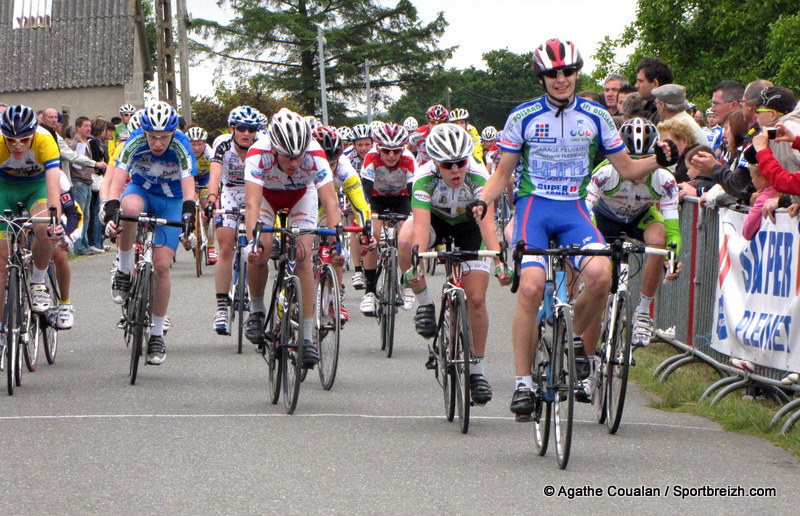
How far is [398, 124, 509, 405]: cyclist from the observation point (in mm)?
8531

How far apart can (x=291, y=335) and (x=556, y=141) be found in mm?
2247

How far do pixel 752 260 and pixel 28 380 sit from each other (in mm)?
5234

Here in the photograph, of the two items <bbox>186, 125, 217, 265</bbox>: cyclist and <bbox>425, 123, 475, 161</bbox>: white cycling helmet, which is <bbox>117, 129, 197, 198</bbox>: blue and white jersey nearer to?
<bbox>425, 123, 475, 161</bbox>: white cycling helmet

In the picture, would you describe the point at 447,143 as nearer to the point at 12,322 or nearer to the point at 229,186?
the point at 12,322

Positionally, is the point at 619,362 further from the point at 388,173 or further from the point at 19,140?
the point at 388,173

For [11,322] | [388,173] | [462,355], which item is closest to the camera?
[462,355]

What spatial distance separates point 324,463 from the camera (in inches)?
278

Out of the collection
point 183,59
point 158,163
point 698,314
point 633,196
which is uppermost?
point 183,59

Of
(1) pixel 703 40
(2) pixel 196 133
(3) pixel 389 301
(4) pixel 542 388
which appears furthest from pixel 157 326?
(1) pixel 703 40

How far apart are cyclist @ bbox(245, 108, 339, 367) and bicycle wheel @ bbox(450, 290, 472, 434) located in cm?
109

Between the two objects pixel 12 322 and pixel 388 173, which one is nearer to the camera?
pixel 12 322

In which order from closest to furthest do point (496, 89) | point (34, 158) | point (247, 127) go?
1. point (34, 158)
2. point (247, 127)
3. point (496, 89)

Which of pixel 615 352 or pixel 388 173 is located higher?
pixel 388 173

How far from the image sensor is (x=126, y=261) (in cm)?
1090
